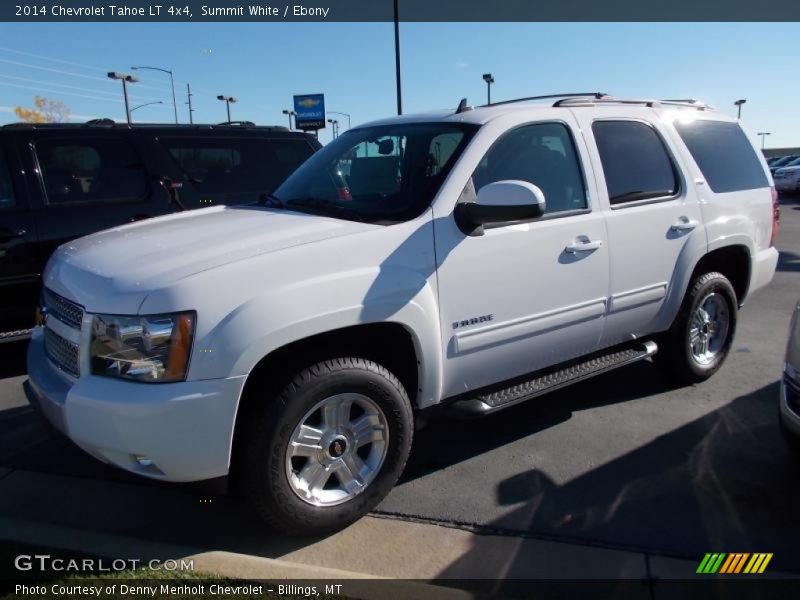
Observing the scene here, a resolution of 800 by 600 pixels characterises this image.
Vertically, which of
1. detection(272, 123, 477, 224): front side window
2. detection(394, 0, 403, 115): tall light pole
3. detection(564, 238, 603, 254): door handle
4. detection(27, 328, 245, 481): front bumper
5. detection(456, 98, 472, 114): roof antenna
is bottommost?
detection(27, 328, 245, 481): front bumper

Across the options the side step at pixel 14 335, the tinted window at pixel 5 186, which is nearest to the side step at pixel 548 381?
the side step at pixel 14 335

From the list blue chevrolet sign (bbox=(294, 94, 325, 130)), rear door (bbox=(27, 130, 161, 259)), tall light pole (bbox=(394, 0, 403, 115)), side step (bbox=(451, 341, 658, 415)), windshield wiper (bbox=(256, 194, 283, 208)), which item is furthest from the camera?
blue chevrolet sign (bbox=(294, 94, 325, 130))

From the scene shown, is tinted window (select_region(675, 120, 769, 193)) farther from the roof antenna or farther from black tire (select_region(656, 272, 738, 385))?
the roof antenna

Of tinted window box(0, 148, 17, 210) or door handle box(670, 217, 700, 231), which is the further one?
tinted window box(0, 148, 17, 210)

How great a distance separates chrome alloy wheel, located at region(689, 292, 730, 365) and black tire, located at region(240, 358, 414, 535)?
2656 millimetres

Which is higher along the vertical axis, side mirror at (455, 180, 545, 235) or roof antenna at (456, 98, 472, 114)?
roof antenna at (456, 98, 472, 114)

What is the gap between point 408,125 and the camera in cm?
382

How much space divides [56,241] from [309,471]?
3596 mm

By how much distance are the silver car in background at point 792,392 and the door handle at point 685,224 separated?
1044mm

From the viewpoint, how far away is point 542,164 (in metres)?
3.65

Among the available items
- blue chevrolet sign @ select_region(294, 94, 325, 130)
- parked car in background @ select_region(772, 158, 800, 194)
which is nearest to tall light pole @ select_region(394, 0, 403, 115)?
parked car in background @ select_region(772, 158, 800, 194)

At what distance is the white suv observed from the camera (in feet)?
8.16

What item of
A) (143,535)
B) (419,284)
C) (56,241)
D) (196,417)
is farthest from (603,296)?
(56,241)

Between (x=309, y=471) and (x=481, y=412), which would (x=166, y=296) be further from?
(x=481, y=412)
